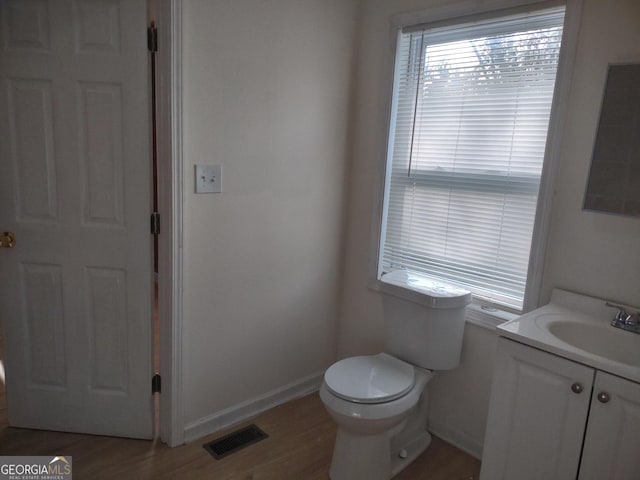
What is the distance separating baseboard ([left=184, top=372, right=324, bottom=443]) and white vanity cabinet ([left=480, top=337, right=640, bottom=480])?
1168mm

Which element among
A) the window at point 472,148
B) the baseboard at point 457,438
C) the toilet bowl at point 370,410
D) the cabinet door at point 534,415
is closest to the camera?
the cabinet door at point 534,415

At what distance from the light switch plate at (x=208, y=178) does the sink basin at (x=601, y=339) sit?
1445 mm

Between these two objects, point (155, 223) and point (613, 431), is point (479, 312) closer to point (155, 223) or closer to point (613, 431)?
point (613, 431)

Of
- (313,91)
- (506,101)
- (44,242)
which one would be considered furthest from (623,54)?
(44,242)

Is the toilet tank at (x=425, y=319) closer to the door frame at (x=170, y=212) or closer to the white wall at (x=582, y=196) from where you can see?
the white wall at (x=582, y=196)

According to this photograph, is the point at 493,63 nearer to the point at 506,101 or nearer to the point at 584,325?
the point at 506,101

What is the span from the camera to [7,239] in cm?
192

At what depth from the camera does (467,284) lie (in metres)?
2.19

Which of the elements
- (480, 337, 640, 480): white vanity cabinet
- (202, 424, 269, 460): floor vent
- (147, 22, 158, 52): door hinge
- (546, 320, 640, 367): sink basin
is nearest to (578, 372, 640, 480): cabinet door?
(480, 337, 640, 480): white vanity cabinet

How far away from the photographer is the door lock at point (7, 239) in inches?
75.1

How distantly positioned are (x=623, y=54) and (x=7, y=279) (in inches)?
103

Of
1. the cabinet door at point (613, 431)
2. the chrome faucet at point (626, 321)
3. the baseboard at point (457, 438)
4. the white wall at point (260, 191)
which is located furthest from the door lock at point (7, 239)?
the chrome faucet at point (626, 321)

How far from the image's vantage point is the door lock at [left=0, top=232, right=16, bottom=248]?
1.91 meters

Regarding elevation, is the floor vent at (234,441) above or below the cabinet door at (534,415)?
below
